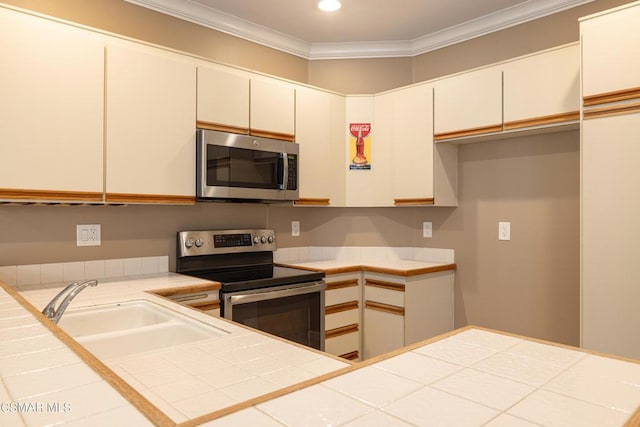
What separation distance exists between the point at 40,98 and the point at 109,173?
17.6 inches

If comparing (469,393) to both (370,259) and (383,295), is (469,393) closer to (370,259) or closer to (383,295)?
(383,295)

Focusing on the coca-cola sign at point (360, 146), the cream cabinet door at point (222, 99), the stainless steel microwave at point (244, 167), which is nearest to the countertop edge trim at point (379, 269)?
the stainless steel microwave at point (244, 167)

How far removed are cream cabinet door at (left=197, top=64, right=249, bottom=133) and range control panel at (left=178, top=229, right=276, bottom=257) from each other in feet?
2.31

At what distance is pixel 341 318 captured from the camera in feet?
9.84

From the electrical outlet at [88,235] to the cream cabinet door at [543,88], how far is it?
99.6 inches

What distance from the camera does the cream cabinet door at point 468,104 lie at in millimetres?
2766

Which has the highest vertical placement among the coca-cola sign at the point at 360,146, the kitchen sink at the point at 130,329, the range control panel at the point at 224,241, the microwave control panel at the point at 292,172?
the coca-cola sign at the point at 360,146

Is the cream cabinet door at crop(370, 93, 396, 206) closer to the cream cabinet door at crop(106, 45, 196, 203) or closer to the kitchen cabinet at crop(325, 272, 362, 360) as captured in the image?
the kitchen cabinet at crop(325, 272, 362, 360)

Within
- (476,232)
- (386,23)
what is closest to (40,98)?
(386,23)

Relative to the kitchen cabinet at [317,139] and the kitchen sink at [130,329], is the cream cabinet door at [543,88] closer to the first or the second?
the kitchen cabinet at [317,139]

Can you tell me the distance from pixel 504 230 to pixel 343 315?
1.26 meters

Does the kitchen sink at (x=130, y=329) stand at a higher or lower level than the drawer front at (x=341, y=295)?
higher

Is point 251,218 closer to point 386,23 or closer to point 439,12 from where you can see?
point 386,23

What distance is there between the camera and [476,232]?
3.18 metres
